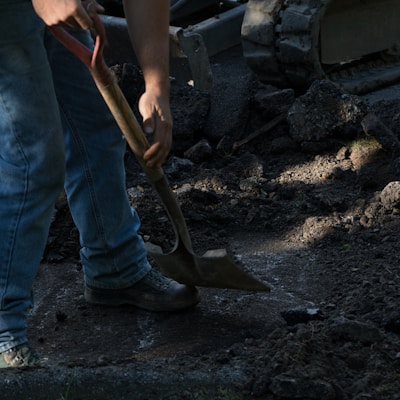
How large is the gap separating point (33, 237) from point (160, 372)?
673mm

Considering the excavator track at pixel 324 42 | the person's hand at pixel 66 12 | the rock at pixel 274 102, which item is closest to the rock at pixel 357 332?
the person's hand at pixel 66 12

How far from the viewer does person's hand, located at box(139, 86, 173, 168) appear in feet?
10.4

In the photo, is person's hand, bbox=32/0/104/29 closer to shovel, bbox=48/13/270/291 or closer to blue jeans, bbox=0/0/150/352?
shovel, bbox=48/13/270/291

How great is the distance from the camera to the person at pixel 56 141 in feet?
10.4

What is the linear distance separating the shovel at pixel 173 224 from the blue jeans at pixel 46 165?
0.17 m

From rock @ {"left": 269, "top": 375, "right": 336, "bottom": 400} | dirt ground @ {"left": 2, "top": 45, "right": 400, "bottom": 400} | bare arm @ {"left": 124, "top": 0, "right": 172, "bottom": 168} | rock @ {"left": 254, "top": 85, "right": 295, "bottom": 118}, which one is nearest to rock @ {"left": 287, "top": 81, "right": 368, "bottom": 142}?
dirt ground @ {"left": 2, "top": 45, "right": 400, "bottom": 400}

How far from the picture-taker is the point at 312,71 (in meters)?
6.20

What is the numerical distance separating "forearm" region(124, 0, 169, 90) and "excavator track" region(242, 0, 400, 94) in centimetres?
298

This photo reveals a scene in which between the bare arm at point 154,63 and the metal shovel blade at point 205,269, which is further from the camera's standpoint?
the metal shovel blade at point 205,269

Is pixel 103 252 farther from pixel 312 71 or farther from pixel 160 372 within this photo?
pixel 312 71

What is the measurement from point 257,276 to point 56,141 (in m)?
1.28

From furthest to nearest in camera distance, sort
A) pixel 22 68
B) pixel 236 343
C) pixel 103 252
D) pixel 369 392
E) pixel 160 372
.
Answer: pixel 103 252 < pixel 236 343 < pixel 22 68 < pixel 160 372 < pixel 369 392

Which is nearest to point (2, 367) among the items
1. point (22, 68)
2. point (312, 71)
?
point (22, 68)

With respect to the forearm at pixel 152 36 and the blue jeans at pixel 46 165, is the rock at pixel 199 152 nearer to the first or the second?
the blue jeans at pixel 46 165
